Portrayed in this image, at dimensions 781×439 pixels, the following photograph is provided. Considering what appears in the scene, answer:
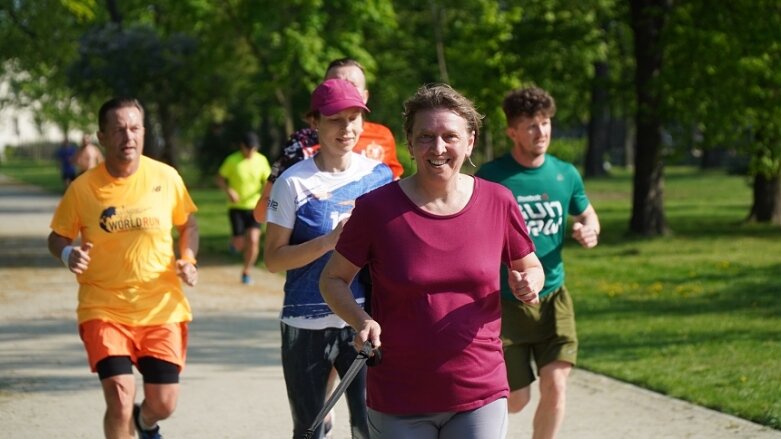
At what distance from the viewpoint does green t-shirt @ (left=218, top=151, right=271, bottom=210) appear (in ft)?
54.3

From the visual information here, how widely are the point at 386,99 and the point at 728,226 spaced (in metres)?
22.5

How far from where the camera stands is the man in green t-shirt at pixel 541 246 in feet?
21.0

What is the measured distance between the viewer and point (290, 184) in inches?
212

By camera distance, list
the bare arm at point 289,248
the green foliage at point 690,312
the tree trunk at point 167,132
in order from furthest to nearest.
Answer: the tree trunk at point 167,132 < the green foliage at point 690,312 < the bare arm at point 289,248

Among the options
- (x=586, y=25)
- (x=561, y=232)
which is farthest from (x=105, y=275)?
(x=586, y=25)

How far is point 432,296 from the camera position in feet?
13.6

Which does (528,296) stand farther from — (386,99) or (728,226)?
(386,99)

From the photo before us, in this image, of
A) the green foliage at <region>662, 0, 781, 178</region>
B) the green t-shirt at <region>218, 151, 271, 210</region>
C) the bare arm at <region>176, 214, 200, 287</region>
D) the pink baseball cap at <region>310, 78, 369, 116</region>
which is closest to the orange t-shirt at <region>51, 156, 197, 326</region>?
the bare arm at <region>176, 214, 200, 287</region>

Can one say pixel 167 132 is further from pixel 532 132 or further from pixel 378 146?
pixel 532 132

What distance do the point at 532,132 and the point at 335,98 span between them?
4.63 ft

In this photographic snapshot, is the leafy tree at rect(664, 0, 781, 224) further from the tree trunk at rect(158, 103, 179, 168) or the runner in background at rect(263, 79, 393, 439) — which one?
the tree trunk at rect(158, 103, 179, 168)

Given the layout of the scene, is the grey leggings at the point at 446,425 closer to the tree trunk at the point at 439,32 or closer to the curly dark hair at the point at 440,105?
the curly dark hair at the point at 440,105

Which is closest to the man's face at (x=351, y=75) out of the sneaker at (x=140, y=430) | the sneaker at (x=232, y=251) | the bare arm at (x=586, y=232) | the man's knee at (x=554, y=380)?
the bare arm at (x=586, y=232)

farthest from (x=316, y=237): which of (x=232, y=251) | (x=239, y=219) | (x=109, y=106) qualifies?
(x=232, y=251)
